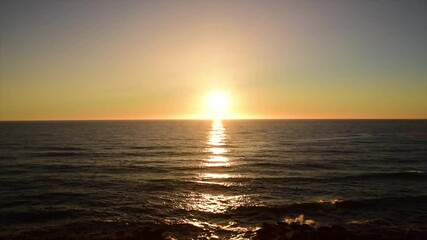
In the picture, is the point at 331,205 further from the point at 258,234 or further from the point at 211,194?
the point at 211,194

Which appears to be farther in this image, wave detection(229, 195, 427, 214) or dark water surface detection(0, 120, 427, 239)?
wave detection(229, 195, 427, 214)

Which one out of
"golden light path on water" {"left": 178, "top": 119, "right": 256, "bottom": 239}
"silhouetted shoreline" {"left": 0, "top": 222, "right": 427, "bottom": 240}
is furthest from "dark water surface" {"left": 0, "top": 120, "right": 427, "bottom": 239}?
"silhouetted shoreline" {"left": 0, "top": 222, "right": 427, "bottom": 240}

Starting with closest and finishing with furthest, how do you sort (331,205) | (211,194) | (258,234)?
(258,234) → (331,205) → (211,194)

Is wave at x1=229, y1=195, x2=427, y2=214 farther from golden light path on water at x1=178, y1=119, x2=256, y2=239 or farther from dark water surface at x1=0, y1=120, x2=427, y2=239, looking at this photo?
golden light path on water at x1=178, y1=119, x2=256, y2=239

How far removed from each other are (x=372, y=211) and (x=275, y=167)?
785 inches

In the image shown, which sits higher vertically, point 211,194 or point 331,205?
point 331,205

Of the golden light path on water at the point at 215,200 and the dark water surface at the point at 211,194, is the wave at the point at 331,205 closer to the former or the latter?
the dark water surface at the point at 211,194

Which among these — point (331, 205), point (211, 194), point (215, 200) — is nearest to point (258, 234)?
point (215, 200)

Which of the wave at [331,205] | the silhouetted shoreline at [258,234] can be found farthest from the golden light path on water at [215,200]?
the wave at [331,205]

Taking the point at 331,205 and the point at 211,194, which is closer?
the point at 331,205

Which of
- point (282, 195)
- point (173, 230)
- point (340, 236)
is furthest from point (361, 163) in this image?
A: point (173, 230)

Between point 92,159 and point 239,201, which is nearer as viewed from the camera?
point 239,201

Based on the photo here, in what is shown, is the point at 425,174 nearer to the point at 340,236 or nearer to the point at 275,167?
the point at 275,167

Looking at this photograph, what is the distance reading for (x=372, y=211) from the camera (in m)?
23.8
